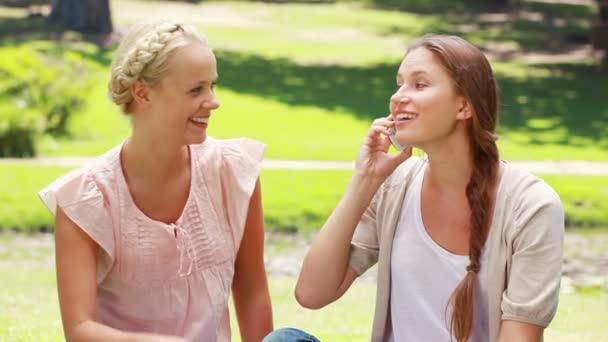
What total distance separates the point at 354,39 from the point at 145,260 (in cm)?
2217

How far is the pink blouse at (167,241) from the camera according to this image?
137 inches

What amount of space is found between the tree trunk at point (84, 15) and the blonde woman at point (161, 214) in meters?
19.8

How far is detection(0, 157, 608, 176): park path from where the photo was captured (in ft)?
40.4

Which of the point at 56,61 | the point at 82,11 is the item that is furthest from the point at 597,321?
the point at 82,11

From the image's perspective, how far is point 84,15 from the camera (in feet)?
77.4

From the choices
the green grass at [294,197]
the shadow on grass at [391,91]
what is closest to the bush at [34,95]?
the green grass at [294,197]

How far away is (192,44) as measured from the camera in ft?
11.3

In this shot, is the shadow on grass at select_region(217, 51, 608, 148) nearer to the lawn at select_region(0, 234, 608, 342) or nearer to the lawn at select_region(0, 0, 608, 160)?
the lawn at select_region(0, 0, 608, 160)

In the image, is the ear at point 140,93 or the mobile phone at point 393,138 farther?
the mobile phone at point 393,138

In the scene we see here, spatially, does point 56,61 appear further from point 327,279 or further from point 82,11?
point 327,279

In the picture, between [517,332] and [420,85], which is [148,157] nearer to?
[420,85]

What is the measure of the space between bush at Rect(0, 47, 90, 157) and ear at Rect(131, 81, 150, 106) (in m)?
9.58

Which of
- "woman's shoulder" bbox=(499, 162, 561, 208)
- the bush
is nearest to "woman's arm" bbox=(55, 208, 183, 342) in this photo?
"woman's shoulder" bbox=(499, 162, 561, 208)

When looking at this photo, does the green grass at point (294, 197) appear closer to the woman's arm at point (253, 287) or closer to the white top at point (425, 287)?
the woman's arm at point (253, 287)
